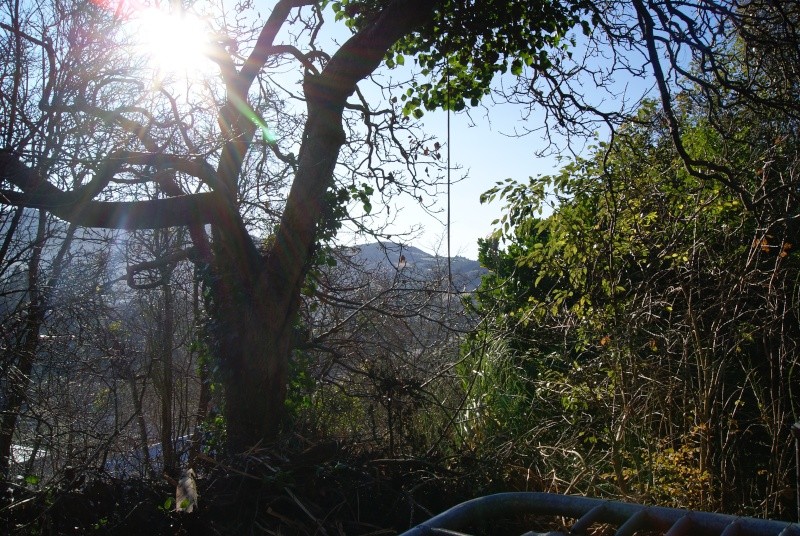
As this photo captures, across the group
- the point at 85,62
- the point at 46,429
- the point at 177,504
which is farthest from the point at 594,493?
the point at 85,62

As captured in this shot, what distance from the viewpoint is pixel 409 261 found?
30.9ft

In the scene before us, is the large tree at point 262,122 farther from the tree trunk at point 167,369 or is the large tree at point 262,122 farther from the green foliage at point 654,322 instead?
the tree trunk at point 167,369

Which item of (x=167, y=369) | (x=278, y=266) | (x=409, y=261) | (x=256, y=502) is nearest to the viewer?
(x=256, y=502)

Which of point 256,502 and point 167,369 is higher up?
point 167,369

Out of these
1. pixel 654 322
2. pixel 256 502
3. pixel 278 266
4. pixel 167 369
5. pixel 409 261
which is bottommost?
pixel 256 502

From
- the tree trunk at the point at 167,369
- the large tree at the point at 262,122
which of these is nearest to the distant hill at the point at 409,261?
the large tree at the point at 262,122

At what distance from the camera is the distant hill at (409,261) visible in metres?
7.07

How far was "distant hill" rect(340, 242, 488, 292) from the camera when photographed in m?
7.07

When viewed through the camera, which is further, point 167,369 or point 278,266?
point 167,369

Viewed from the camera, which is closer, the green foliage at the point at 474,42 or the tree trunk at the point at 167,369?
the green foliage at the point at 474,42

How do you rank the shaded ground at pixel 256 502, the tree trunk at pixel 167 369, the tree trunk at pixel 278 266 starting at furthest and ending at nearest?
the tree trunk at pixel 167 369 < the tree trunk at pixel 278 266 < the shaded ground at pixel 256 502

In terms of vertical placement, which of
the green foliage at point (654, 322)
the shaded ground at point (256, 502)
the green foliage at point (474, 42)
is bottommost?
the shaded ground at point (256, 502)

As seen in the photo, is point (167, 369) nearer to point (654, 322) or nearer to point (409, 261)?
point (409, 261)

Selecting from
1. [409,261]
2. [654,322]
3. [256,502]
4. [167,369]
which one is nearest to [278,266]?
[256,502]
